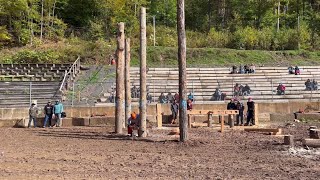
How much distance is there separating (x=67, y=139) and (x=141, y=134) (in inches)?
111

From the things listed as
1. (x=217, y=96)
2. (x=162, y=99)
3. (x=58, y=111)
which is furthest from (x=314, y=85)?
Result: (x=58, y=111)

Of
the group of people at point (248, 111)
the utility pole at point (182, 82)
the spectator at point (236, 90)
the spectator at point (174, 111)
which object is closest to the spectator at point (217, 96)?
the spectator at point (236, 90)

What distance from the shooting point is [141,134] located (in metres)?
20.0

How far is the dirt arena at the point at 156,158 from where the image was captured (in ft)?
38.4

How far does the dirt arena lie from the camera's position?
11711 millimetres

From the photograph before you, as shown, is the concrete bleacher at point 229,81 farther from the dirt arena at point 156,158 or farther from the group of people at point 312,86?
the dirt arena at point 156,158

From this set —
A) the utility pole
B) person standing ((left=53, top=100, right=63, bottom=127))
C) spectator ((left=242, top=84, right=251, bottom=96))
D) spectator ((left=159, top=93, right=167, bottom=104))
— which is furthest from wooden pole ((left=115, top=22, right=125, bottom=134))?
spectator ((left=242, top=84, right=251, bottom=96))

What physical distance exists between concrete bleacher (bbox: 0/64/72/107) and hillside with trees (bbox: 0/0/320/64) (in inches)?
219

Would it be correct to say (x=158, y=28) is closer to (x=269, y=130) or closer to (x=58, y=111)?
(x=58, y=111)

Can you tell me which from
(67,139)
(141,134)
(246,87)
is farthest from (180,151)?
(246,87)

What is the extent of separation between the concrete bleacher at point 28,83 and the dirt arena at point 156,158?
540 inches

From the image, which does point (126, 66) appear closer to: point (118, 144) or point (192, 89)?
point (118, 144)

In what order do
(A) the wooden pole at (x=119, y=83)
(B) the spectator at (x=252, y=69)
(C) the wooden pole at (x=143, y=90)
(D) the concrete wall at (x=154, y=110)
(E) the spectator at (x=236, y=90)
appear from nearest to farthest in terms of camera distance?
(C) the wooden pole at (x=143, y=90) → (A) the wooden pole at (x=119, y=83) → (D) the concrete wall at (x=154, y=110) → (E) the spectator at (x=236, y=90) → (B) the spectator at (x=252, y=69)

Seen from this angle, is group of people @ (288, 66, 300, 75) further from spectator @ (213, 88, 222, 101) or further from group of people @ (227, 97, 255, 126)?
group of people @ (227, 97, 255, 126)
